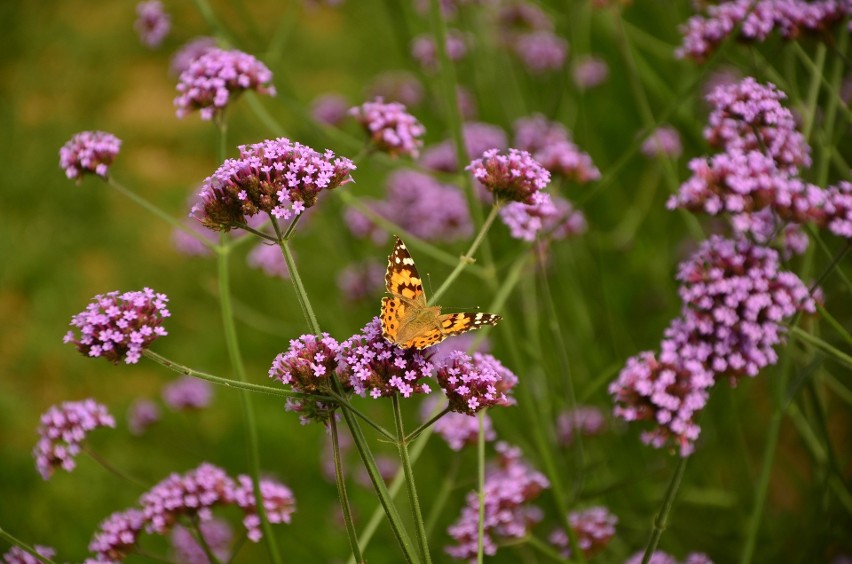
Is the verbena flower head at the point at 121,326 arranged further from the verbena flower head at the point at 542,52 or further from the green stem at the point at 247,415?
the verbena flower head at the point at 542,52

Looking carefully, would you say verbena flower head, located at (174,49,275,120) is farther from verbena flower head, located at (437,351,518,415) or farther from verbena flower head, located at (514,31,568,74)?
verbena flower head, located at (514,31,568,74)

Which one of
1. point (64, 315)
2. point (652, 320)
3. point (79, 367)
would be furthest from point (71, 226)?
point (652, 320)

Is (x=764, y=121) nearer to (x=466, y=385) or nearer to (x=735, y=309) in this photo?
(x=735, y=309)

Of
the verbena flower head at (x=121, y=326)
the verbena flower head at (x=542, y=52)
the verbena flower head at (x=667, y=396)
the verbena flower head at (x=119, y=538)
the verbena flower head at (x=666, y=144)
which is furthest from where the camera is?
the verbena flower head at (x=542, y=52)

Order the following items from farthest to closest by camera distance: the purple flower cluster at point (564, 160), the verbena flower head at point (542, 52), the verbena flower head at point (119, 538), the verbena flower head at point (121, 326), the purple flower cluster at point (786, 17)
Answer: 1. the verbena flower head at point (542, 52)
2. the purple flower cluster at point (564, 160)
3. the purple flower cluster at point (786, 17)
4. the verbena flower head at point (119, 538)
5. the verbena flower head at point (121, 326)

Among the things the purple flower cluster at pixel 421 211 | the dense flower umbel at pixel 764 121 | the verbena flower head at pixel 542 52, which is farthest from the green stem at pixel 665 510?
the verbena flower head at pixel 542 52
